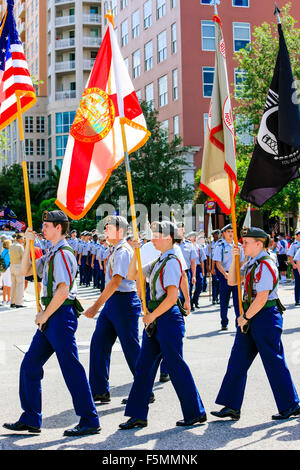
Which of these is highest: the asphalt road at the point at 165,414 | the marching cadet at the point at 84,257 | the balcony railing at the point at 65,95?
the balcony railing at the point at 65,95

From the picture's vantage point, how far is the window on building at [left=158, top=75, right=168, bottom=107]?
150ft

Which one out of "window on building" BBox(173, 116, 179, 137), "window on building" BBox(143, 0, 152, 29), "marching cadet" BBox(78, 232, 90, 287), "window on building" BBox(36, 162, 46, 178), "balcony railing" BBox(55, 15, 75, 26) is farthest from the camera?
"window on building" BBox(36, 162, 46, 178)

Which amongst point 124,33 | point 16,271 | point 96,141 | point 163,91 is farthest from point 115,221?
point 124,33

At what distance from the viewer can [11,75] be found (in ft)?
24.4

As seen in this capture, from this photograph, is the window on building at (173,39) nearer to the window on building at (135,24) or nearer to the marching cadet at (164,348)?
the window on building at (135,24)

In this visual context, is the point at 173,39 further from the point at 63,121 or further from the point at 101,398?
the point at 101,398

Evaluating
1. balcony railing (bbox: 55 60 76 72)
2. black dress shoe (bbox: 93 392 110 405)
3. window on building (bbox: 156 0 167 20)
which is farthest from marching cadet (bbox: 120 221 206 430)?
balcony railing (bbox: 55 60 76 72)

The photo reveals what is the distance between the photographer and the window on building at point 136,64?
49.8 meters

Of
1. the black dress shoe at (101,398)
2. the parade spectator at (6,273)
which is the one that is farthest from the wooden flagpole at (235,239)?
the parade spectator at (6,273)

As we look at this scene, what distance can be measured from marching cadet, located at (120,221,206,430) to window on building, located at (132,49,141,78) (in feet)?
149

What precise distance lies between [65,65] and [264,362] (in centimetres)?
7126

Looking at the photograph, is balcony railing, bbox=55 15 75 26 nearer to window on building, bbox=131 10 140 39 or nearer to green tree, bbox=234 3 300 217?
window on building, bbox=131 10 140 39

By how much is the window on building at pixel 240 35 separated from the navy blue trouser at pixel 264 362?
41.3m
